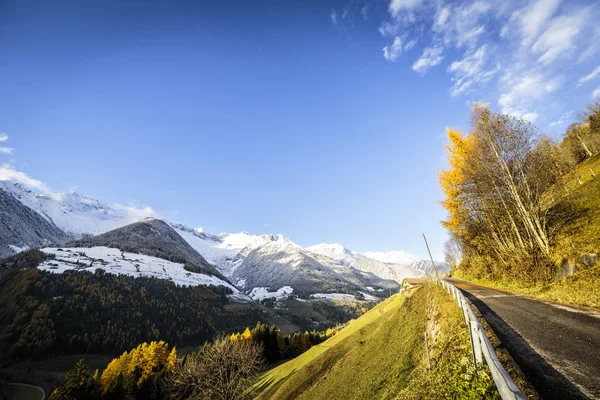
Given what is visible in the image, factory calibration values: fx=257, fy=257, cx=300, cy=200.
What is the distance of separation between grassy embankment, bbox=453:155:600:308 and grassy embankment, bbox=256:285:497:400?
6299mm

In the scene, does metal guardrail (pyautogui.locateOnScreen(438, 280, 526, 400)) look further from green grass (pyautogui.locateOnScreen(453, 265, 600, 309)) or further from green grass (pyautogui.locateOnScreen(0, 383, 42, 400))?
green grass (pyautogui.locateOnScreen(0, 383, 42, 400))

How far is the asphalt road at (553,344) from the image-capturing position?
22.6 feet

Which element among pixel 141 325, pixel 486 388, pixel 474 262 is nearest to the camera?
pixel 486 388

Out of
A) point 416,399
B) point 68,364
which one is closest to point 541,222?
point 416,399

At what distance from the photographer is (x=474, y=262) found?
124 ft

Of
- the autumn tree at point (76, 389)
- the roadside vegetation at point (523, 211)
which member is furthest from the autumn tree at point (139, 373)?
the roadside vegetation at point (523, 211)

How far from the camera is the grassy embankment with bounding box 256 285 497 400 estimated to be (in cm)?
867

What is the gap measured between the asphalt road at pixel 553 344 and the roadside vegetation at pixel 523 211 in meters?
2.75

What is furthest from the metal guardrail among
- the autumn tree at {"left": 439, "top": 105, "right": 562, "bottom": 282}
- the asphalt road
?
the autumn tree at {"left": 439, "top": 105, "right": 562, "bottom": 282}

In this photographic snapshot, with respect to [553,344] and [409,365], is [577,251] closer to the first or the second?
[553,344]

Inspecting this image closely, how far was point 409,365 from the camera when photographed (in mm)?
17234

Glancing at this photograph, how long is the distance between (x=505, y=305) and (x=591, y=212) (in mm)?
12542

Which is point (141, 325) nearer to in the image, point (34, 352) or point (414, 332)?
point (34, 352)

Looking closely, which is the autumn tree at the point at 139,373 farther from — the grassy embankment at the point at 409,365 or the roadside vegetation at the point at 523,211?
the roadside vegetation at the point at 523,211
